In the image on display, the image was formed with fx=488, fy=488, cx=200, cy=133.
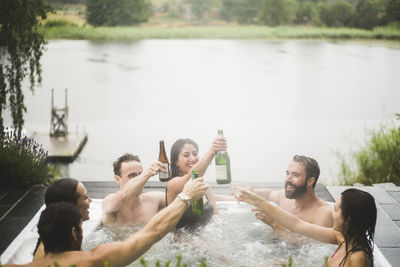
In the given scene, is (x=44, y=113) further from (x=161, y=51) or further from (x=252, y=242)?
(x=252, y=242)

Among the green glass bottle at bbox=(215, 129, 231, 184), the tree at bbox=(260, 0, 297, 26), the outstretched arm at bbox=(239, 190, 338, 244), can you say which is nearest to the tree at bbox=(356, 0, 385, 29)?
the tree at bbox=(260, 0, 297, 26)

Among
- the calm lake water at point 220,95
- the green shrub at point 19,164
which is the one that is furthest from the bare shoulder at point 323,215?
the calm lake water at point 220,95

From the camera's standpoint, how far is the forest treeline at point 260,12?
5.35 metres

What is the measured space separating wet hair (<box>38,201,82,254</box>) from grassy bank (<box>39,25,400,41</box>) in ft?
12.2

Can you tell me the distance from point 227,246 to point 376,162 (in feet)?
7.91

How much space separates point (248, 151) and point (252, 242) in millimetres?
2539

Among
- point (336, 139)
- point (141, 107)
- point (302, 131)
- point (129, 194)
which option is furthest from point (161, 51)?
point (129, 194)

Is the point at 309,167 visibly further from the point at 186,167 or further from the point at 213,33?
the point at 213,33

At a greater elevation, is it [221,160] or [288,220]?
[221,160]

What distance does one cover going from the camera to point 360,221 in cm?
215

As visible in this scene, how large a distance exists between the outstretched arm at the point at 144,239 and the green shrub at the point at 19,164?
2136 mm

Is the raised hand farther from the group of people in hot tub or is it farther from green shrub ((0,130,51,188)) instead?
green shrub ((0,130,51,188))

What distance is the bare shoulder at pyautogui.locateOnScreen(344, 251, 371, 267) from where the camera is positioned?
211cm

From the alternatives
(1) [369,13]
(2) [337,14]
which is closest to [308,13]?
(2) [337,14]
